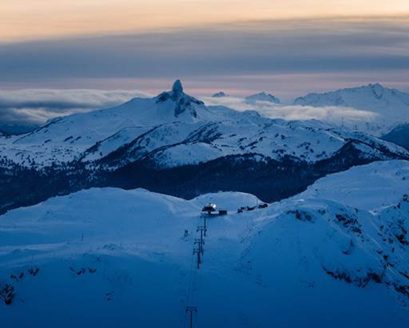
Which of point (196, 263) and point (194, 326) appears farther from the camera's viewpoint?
point (196, 263)

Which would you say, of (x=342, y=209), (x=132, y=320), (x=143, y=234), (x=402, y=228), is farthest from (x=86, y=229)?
(x=402, y=228)

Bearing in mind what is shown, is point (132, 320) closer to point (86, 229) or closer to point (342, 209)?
point (86, 229)

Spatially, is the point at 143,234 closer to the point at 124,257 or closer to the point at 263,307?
the point at 124,257

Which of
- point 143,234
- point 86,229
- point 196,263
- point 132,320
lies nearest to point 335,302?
point 196,263

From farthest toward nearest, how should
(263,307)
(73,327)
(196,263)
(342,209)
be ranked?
(342,209), (196,263), (263,307), (73,327)

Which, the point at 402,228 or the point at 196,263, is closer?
the point at 196,263

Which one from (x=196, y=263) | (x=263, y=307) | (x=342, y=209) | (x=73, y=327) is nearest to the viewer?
(x=73, y=327)
